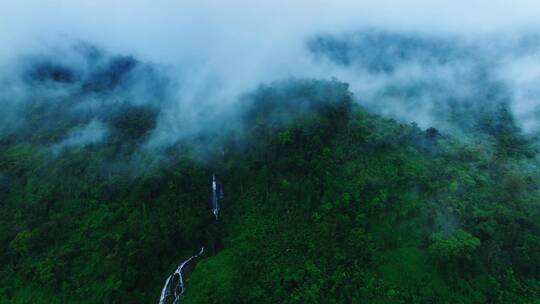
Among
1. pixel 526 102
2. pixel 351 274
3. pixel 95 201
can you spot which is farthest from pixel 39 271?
pixel 526 102

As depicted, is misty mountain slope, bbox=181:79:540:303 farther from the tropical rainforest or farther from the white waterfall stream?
the white waterfall stream

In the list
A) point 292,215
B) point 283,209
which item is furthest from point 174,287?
point 292,215

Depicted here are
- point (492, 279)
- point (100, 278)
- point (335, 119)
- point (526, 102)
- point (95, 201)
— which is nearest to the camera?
point (492, 279)

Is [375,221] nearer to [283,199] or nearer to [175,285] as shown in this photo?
[283,199]

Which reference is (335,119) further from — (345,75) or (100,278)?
(100,278)

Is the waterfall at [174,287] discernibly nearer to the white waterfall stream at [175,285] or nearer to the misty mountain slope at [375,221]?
the white waterfall stream at [175,285]

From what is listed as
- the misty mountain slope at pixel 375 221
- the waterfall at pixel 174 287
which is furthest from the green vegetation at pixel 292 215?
the waterfall at pixel 174 287
